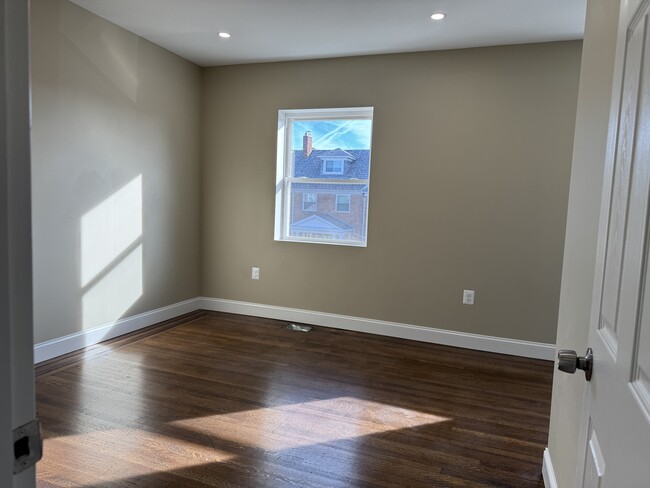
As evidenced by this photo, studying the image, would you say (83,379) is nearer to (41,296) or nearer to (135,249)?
(41,296)

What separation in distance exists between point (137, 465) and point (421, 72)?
3.53 meters

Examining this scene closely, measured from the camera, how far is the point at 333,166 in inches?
167

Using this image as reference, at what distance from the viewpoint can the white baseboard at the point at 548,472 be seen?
1.76 metres

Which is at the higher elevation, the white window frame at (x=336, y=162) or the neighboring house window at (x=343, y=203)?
the white window frame at (x=336, y=162)

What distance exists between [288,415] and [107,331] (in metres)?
2.00

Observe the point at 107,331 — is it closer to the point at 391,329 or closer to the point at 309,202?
the point at 309,202

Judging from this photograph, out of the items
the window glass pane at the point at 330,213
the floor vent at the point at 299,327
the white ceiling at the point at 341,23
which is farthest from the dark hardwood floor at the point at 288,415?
the white ceiling at the point at 341,23

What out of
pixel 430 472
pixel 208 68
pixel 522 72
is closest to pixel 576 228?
pixel 430 472

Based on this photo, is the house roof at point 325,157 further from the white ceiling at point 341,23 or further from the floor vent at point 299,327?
the floor vent at point 299,327

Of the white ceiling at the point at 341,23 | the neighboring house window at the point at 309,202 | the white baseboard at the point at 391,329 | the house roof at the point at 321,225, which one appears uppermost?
the white ceiling at the point at 341,23

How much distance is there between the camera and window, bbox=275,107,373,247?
412cm

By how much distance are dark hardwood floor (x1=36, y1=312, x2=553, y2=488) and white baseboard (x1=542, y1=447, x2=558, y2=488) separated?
72mm

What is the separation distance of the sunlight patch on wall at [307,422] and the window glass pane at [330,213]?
6.29ft

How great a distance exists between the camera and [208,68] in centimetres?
449
